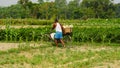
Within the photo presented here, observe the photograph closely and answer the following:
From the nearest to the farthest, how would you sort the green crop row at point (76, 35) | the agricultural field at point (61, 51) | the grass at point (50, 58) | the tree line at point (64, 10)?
the grass at point (50, 58) < the agricultural field at point (61, 51) < the green crop row at point (76, 35) < the tree line at point (64, 10)

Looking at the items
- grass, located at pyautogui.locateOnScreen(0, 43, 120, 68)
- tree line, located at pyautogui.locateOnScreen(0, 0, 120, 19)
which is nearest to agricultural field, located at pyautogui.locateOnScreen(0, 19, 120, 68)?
grass, located at pyautogui.locateOnScreen(0, 43, 120, 68)

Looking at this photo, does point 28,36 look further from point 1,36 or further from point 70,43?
point 70,43

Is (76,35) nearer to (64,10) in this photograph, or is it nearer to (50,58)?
(50,58)

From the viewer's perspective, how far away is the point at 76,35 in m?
17.3

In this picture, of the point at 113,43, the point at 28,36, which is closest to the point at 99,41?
the point at 113,43

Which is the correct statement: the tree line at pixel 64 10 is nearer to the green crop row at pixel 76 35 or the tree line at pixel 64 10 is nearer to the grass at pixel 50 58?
the green crop row at pixel 76 35

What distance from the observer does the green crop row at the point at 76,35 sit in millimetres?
17219

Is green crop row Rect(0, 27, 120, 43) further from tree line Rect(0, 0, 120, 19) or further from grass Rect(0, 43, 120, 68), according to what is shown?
tree line Rect(0, 0, 120, 19)

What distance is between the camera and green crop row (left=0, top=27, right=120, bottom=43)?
17.2 metres

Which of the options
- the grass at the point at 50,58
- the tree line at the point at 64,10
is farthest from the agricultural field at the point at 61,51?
the tree line at the point at 64,10

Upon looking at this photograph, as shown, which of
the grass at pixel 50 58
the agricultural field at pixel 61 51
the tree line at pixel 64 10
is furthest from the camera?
the tree line at pixel 64 10

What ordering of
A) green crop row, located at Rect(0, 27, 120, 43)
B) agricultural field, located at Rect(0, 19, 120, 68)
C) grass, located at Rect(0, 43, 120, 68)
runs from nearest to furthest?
grass, located at Rect(0, 43, 120, 68), agricultural field, located at Rect(0, 19, 120, 68), green crop row, located at Rect(0, 27, 120, 43)

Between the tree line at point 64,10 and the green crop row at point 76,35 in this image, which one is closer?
the green crop row at point 76,35

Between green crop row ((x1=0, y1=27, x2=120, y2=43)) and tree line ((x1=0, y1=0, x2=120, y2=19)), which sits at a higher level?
green crop row ((x1=0, y1=27, x2=120, y2=43))
